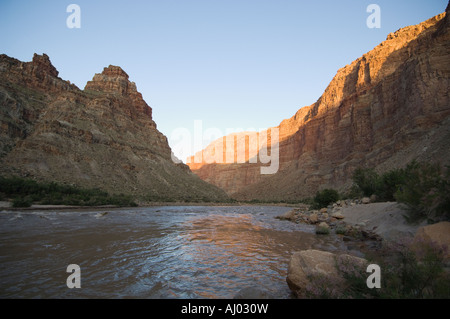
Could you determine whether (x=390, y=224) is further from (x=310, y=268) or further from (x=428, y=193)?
(x=310, y=268)

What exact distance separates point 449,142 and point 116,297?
29.4 meters

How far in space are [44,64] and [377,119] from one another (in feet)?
276

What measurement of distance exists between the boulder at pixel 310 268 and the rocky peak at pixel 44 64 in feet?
238

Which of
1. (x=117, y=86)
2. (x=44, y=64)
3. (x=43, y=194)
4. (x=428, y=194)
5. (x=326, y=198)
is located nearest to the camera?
(x=428, y=194)

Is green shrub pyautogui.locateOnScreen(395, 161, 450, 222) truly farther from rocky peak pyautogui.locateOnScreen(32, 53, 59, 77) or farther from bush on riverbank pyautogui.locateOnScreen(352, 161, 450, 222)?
rocky peak pyautogui.locateOnScreen(32, 53, 59, 77)

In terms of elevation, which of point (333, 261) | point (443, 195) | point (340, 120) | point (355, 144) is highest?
point (340, 120)

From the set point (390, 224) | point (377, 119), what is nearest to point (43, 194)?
point (390, 224)

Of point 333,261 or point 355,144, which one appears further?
point 355,144

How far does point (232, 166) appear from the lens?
132 metres

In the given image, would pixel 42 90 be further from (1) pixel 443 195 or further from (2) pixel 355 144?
(2) pixel 355 144

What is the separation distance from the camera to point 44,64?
2313 inches

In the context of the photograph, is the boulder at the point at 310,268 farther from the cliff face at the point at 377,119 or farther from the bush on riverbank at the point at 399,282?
the cliff face at the point at 377,119

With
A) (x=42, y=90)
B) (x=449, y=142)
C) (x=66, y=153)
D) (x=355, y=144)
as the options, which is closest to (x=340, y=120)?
(x=355, y=144)

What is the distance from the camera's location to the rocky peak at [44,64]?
56.7m
